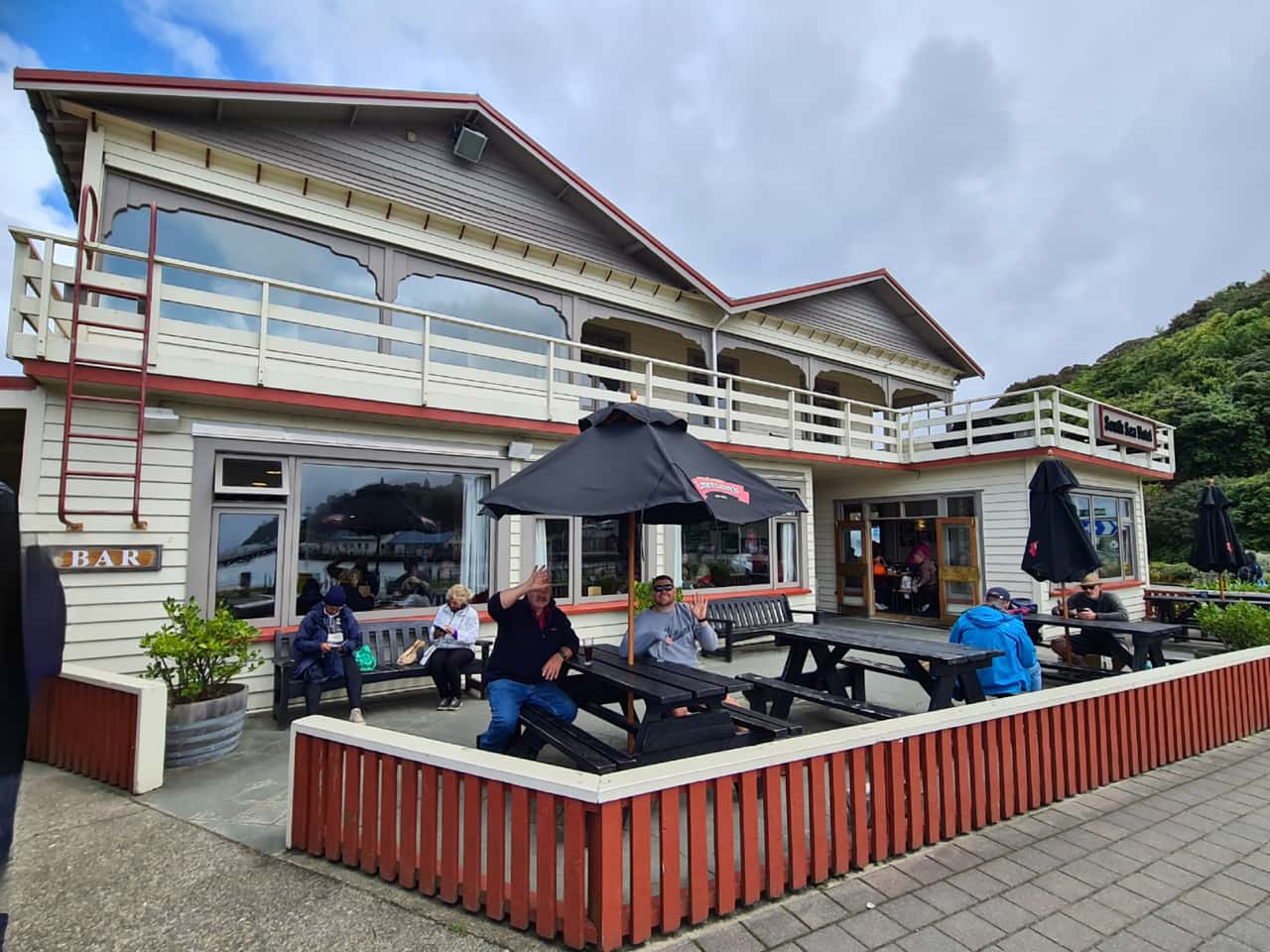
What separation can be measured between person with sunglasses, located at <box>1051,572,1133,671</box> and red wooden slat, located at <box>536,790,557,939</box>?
6671 mm

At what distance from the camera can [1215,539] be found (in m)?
9.88

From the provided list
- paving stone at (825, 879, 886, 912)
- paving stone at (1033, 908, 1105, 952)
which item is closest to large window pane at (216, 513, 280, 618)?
paving stone at (825, 879, 886, 912)

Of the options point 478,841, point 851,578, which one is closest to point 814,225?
point 851,578

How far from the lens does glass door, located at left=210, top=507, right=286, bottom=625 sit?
6051 millimetres

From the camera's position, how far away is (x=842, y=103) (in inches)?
795

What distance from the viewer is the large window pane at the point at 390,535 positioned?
6.62 metres

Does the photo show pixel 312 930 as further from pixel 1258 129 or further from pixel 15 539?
pixel 1258 129

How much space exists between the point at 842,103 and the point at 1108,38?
6.81 metres

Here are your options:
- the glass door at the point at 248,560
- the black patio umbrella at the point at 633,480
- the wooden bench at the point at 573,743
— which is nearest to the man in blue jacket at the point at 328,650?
the glass door at the point at 248,560

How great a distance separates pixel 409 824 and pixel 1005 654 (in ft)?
14.5

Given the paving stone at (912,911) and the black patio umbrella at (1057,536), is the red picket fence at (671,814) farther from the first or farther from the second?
the black patio umbrella at (1057,536)

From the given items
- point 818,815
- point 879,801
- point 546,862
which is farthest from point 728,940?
point 879,801

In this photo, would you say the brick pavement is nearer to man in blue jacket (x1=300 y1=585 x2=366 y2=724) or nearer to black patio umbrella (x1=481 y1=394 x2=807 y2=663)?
black patio umbrella (x1=481 y1=394 x2=807 y2=663)

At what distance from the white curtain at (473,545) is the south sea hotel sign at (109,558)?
2942 mm
